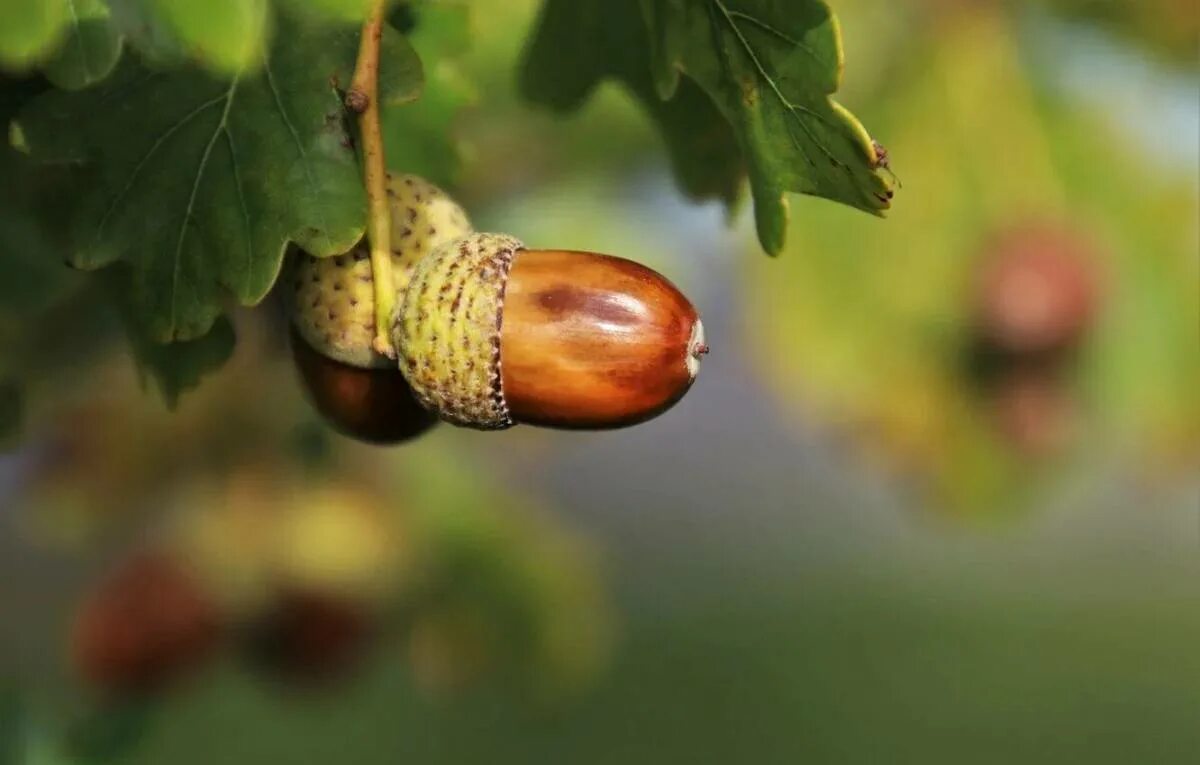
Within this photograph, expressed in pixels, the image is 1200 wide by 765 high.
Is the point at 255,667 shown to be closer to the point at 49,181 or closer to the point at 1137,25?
the point at 49,181

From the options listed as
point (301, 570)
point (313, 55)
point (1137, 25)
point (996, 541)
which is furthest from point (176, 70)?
point (996, 541)

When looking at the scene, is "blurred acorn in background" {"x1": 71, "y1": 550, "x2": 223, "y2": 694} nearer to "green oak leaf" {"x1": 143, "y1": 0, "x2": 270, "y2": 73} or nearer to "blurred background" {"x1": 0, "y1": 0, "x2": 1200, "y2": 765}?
"blurred background" {"x1": 0, "y1": 0, "x2": 1200, "y2": 765}

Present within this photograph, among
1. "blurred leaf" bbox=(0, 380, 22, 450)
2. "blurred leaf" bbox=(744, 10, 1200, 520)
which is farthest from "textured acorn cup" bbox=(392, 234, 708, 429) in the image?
"blurred leaf" bbox=(744, 10, 1200, 520)

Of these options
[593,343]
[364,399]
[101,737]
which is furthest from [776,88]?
[101,737]

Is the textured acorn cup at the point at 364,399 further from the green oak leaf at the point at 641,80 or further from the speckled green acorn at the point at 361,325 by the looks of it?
the green oak leaf at the point at 641,80

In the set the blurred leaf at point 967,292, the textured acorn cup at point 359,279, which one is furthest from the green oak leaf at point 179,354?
the blurred leaf at point 967,292

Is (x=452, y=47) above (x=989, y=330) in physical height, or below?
above
